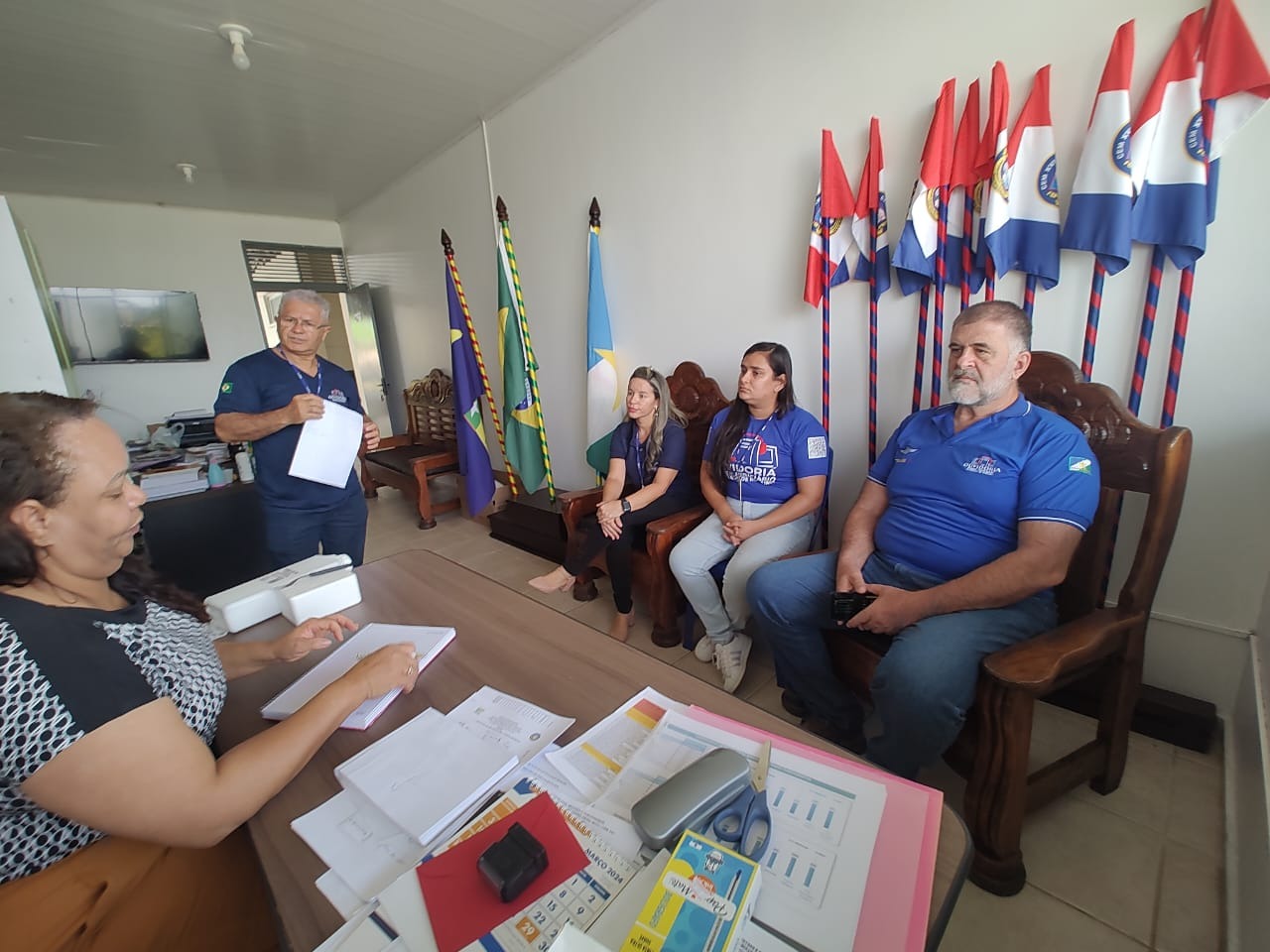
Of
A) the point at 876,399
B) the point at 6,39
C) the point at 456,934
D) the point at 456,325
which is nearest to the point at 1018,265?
the point at 876,399

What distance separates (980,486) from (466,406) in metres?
2.90

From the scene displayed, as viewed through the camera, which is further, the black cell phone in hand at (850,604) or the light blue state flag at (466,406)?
the light blue state flag at (466,406)

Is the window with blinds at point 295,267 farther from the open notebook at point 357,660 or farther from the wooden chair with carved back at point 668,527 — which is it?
the open notebook at point 357,660

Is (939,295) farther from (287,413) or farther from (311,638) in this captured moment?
(287,413)

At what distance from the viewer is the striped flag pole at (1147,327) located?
1.37 m

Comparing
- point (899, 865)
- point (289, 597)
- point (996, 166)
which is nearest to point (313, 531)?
point (289, 597)

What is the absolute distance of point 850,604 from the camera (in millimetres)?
1435

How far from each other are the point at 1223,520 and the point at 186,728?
225cm

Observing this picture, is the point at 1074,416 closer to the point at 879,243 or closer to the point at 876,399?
the point at 876,399

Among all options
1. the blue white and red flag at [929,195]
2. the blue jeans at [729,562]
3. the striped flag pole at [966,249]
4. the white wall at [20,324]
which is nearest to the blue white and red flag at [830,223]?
the blue white and red flag at [929,195]

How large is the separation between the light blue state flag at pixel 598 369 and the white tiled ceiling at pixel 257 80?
101 cm

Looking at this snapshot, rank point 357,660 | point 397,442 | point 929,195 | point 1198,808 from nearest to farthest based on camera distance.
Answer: point 357,660 < point 1198,808 < point 929,195 < point 397,442

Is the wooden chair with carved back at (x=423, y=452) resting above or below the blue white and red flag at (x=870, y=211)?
below

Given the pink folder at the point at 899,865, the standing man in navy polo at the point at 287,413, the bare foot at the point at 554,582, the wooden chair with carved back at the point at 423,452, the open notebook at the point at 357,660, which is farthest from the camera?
the wooden chair with carved back at the point at 423,452
